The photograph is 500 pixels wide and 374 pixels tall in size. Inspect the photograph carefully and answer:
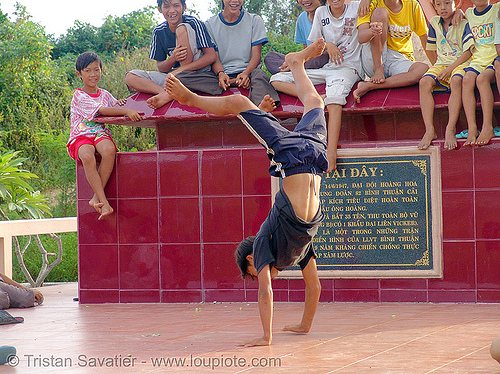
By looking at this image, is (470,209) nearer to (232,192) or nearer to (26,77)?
(232,192)

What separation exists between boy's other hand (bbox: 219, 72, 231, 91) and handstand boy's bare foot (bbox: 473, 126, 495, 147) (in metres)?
2.80

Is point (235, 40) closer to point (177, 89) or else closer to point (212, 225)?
point (212, 225)

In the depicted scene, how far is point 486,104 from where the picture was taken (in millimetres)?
6781

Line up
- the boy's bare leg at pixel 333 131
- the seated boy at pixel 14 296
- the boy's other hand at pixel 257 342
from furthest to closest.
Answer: the seated boy at pixel 14 296, the boy's bare leg at pixel 333 131, the boy's other hand at pixel 257 342

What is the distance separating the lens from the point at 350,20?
301 inches

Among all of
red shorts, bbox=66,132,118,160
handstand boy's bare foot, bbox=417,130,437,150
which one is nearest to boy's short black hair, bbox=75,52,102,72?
red shorts, bbox=66,132,118,160

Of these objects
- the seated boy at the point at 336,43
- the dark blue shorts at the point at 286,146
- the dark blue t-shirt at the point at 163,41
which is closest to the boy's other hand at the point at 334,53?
the seated boy at the point at 336,43

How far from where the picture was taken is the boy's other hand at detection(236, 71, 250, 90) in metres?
7.77

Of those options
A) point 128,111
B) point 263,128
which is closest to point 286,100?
point 128,111

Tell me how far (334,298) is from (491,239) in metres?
1.72

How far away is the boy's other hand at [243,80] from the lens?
7773mm

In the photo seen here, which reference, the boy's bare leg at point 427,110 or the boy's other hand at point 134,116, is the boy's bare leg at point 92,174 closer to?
the boy's other hand at point 134,116

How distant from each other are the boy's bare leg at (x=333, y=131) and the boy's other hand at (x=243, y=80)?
1074 mm

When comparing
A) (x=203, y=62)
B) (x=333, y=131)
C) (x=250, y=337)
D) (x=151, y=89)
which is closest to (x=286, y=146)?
(x=250, y=337)
